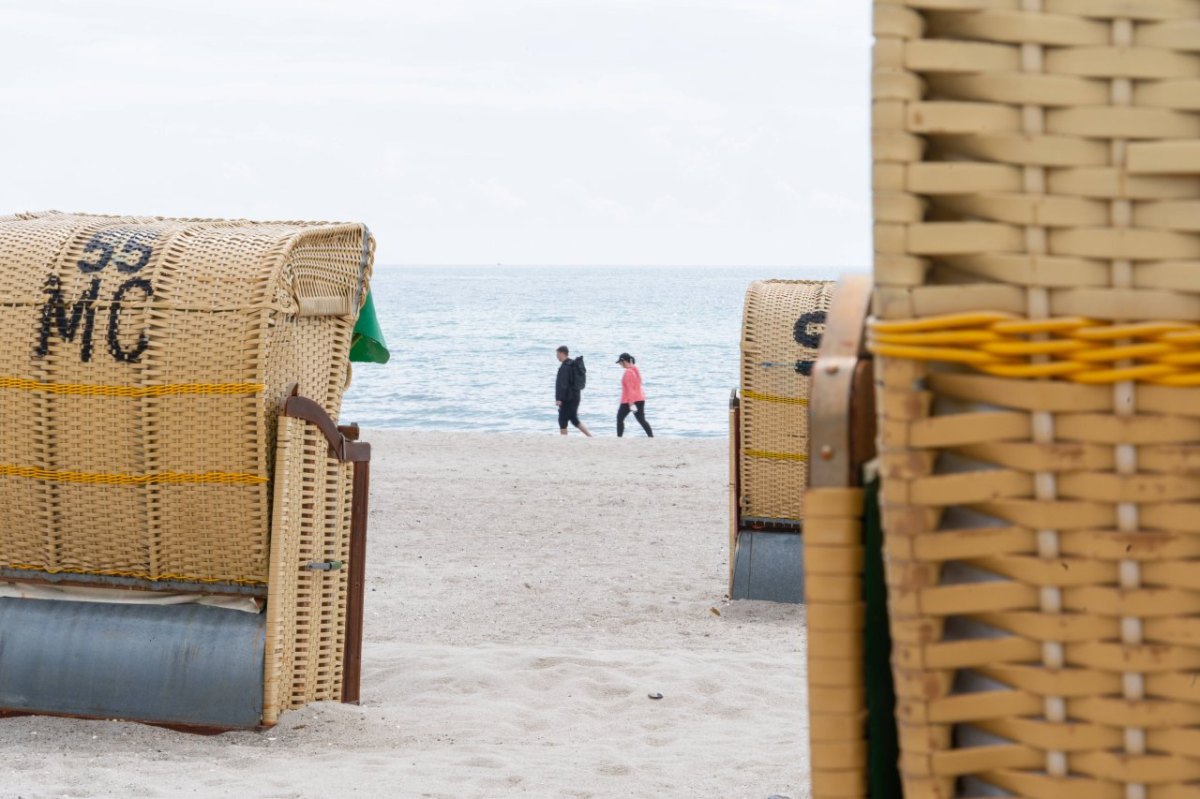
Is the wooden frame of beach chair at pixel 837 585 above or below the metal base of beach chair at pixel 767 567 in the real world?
above

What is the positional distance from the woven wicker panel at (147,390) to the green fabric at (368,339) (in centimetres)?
73

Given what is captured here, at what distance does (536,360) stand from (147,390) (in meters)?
50.5

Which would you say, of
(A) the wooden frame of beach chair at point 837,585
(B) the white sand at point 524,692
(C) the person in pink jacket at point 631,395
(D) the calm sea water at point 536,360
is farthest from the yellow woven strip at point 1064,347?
(C) the person in pink jacket at point 631,395

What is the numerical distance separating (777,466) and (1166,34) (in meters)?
8.02

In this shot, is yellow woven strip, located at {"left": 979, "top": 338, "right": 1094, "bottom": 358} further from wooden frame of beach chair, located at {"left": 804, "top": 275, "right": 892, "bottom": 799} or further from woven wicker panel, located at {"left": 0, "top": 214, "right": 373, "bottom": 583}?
woven wicker panel, located at {"left": 0, "top": 214, "right": 373, "bottom": 583}

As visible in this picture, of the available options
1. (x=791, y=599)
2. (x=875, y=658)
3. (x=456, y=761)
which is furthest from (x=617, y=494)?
(x=875, y=658)

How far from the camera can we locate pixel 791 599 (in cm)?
923

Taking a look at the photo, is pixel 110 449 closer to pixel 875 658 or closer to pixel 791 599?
pixel 875 658

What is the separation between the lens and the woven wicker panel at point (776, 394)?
8914 mm

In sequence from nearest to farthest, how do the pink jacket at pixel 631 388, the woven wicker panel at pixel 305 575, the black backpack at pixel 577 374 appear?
1. the woven wicker panel at pixel 305 575
2. the black backpack at pixel 577 374
3. the pink jacket at pixel 631 388

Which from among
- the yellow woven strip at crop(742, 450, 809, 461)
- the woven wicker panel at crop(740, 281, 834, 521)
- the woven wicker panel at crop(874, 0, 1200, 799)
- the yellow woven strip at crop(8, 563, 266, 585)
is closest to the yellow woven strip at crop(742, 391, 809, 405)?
the woven wicker panel at crop(740, 281, 834, 521)

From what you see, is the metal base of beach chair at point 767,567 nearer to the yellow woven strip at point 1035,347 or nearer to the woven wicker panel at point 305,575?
the woven wicker panel at point 305,575

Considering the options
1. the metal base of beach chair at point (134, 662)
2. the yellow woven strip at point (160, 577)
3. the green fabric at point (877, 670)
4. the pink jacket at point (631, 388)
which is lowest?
the metal base of beach chair at point (134, 662)

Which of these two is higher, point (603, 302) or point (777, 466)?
point (603, 302)
